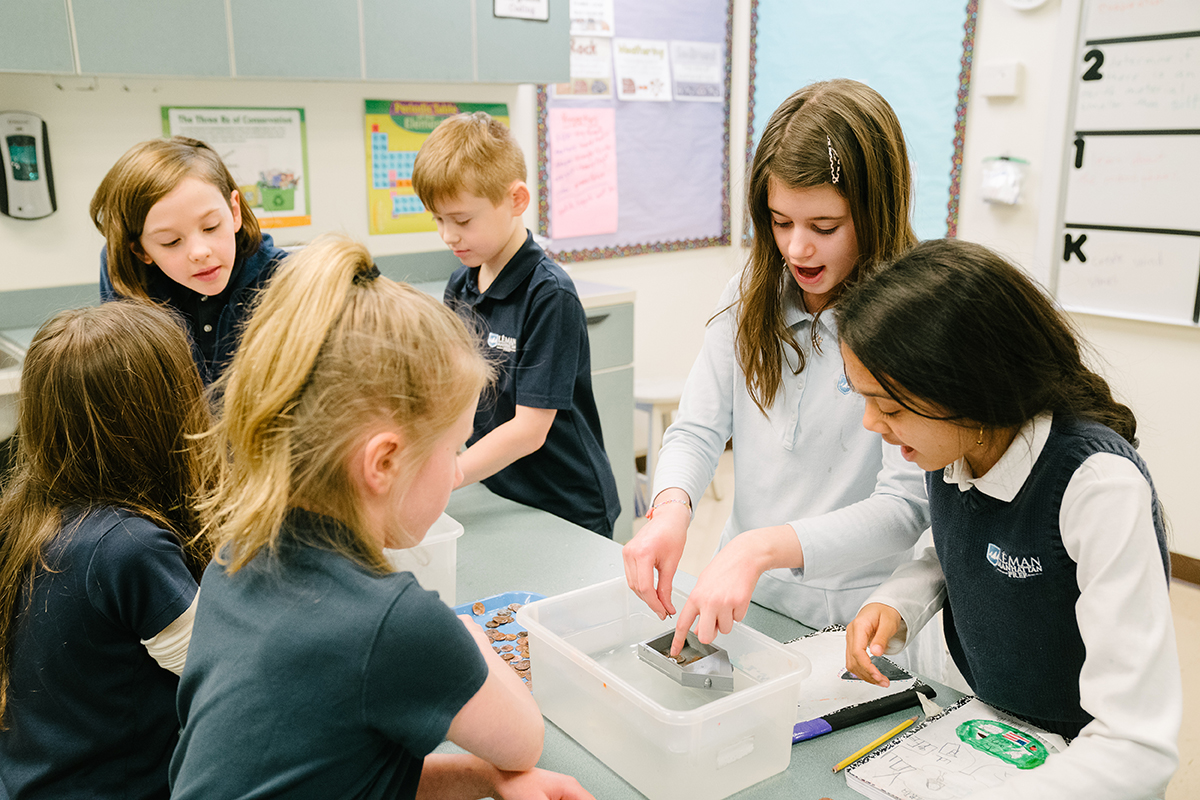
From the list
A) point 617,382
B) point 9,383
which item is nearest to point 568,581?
point 9,383

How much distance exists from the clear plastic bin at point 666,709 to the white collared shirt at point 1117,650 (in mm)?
209

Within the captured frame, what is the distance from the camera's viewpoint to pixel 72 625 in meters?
0.94

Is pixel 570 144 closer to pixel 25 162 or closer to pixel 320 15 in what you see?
pixel 320 15

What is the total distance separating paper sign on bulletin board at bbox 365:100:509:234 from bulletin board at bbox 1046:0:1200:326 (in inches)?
75.5

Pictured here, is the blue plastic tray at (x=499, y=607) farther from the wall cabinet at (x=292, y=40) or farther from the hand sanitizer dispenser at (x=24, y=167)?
the hand sanitizer dispenser at (x=24, y=167)

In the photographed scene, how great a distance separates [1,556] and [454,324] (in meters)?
0.63

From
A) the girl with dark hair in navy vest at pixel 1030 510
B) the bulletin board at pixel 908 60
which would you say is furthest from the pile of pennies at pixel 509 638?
the bulletin board at pixel 908 60

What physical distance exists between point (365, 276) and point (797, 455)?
2.45 feet

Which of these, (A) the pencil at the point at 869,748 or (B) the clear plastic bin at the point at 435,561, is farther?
(B) the clear plastic bin at the point at 435,561

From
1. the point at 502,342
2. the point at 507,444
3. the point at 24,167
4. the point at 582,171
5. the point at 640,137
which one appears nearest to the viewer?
the point at 507,444

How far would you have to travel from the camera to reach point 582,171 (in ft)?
11.3

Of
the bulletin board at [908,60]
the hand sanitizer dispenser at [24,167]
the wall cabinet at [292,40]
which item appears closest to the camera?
the wall cabinet at [292,40]

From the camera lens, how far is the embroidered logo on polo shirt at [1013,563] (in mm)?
888

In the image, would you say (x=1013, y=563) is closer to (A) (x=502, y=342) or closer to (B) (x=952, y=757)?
(B) (x=952, y=757)
